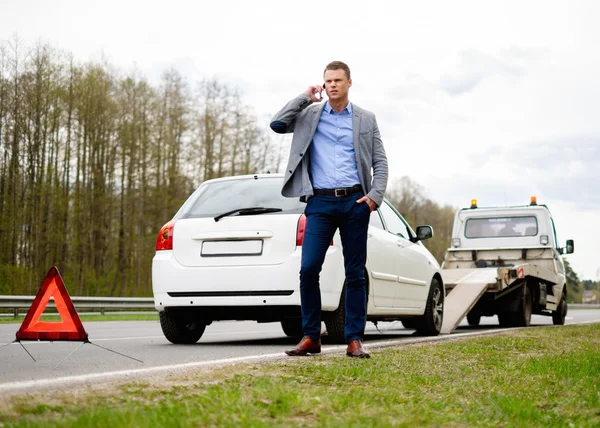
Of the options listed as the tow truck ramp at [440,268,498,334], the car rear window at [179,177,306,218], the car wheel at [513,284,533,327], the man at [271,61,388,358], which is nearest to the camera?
the man at [271,61,388,358]

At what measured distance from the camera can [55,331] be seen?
19.8 ft

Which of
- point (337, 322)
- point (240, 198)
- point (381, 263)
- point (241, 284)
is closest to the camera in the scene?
point (241, 284)

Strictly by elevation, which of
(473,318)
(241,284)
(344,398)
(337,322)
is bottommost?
(473,318)

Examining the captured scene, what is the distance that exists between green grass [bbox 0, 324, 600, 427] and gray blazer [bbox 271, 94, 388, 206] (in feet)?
4.32

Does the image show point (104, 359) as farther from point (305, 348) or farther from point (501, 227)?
point (501, 227)

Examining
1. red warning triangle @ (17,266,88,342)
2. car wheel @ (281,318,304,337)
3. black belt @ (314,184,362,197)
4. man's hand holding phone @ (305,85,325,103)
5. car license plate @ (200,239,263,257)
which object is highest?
man's hand holding phone @ (305,85,325,103)

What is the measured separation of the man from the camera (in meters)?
6.54

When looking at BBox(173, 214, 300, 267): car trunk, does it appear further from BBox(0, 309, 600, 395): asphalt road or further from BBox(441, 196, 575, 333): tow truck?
BBox(441, 196, 575, 333): tow truck

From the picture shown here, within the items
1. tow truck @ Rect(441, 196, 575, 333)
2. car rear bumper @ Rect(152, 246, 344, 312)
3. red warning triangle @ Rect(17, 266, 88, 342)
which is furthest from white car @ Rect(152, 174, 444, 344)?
tow truck @ Rect(441, 196, 575, 333)

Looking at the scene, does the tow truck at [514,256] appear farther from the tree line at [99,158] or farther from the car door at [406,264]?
the tree line at [99,158]

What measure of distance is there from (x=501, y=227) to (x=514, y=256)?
0.74 m

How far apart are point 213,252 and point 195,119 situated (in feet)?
112

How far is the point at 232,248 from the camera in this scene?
8102 millimetres

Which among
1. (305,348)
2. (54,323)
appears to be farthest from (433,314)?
(54,323)
